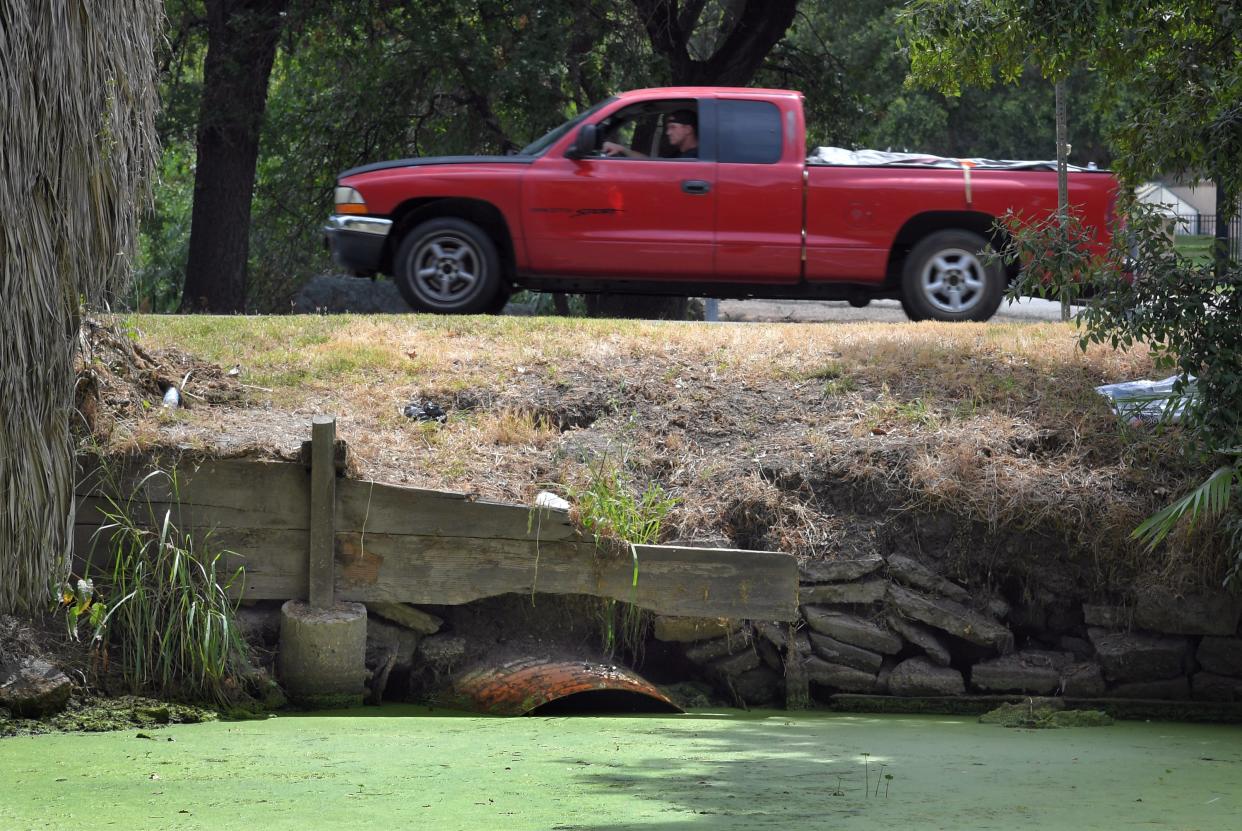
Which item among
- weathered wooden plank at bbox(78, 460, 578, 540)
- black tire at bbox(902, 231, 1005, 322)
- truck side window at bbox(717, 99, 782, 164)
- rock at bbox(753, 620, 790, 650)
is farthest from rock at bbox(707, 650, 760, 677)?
truck side window at bbox(717, 99, 782, 164)

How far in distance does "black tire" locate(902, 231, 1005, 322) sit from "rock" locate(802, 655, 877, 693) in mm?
4319

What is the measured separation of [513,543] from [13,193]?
3.18 meters

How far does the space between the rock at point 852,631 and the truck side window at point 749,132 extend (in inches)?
181

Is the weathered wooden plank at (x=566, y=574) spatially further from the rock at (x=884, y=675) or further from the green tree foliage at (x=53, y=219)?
the green tree foliage at (x=53, y=219)

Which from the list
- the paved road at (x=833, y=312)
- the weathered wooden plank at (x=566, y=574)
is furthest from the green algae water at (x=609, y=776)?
the paved road at (x=833, y=312)

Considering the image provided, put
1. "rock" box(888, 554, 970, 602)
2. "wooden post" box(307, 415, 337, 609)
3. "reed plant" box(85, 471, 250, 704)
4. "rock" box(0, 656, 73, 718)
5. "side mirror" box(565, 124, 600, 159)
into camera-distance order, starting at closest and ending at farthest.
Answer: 1. "rock" box(0, 656, 73, 718)
2. "reed plant" box(85, 471, 250, 704)
3. "wooden post" box(307, 415, 337, 609)
4. "rock" box(888, 554, 970, 602)
5. "side mirror" box(565, 124, 600, 159)

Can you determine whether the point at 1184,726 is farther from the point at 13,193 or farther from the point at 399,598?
the point at 13,193

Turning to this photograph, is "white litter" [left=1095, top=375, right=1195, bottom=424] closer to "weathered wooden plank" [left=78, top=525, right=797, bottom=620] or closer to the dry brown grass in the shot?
the dry brown grass

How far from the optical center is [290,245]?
67.6ft

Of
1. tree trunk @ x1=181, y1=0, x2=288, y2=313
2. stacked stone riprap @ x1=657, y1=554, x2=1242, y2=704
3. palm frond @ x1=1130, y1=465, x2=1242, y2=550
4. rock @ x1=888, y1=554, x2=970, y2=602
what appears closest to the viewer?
palm frond @ x1=1130, y1=465, x2=1242, y2=550

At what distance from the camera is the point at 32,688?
7.69 meters

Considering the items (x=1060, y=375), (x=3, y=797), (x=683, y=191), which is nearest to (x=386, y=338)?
(x=683, y=191)

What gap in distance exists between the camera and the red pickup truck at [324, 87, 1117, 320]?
12.6 meters

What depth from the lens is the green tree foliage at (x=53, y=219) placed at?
7664 millimetres
